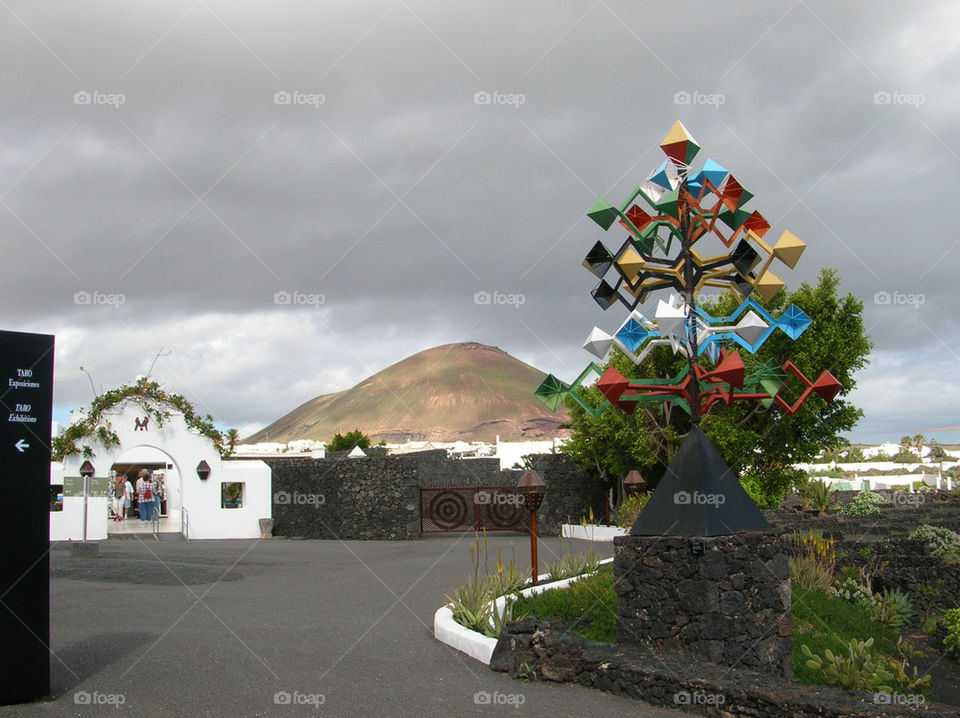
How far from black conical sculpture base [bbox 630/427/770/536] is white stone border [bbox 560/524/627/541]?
12717 millimetres

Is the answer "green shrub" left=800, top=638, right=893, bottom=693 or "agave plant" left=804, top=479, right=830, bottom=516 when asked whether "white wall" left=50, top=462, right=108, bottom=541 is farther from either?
"agave plant" left=804, top=479, right=830, bottom=516

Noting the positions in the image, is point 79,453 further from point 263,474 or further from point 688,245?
point 688,245

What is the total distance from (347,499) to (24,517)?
53.7ft

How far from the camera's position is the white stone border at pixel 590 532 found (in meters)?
21.0

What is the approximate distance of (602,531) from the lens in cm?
2131

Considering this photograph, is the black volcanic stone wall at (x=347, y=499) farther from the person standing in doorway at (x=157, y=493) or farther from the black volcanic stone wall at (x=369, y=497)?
the person standing in doorway at (x=157, y=493)

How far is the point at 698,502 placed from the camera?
7.41 m

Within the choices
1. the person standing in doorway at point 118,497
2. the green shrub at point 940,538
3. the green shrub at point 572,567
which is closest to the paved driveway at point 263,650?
the green shrub at point 572,567

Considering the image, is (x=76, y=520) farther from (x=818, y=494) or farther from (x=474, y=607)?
(x=818, y=494)

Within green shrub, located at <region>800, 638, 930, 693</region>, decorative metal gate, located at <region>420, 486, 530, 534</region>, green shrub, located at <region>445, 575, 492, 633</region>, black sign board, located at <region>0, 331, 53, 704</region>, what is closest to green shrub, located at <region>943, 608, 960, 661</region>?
green shrub, located at <region>800, 638, 930, 693</region>

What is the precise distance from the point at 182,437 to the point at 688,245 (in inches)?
695

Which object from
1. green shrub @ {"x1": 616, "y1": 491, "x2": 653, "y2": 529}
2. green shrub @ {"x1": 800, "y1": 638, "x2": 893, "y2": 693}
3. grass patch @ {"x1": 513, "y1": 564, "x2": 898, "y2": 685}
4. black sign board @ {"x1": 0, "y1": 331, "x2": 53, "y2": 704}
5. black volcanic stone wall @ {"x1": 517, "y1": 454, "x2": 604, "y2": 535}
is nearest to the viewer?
black sign board @ {"x1": 0, "y1": 331, "x2": 53, "y2": 704}

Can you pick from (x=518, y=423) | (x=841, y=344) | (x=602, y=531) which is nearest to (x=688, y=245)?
(x=602, y=531)

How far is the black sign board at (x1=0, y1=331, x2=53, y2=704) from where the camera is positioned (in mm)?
6016
